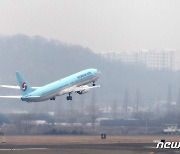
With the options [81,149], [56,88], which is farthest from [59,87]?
[81,149]

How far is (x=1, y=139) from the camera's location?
111m

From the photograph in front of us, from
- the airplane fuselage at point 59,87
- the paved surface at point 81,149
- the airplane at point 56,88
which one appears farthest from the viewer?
the airplane at point 56,88

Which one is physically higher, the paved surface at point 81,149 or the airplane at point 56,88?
the airplane at point 56,88

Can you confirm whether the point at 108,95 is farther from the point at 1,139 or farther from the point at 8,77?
the point at 1,139

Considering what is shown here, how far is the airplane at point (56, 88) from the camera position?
130 meters

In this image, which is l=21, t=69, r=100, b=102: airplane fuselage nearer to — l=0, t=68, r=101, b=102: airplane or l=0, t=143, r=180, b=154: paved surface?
l=0, t=68, r=101, b=102: airplane

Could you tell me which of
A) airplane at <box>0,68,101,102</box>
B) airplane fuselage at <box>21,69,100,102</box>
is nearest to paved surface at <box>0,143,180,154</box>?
airplane fuselage at <box>21,69,100,102</box>

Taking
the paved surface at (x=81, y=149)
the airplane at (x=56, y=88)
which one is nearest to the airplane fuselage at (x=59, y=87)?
the airplane at (x=56, y=88)

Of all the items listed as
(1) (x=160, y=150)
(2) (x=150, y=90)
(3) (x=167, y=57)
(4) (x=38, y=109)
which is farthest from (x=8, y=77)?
(1) (x=160, y=150)

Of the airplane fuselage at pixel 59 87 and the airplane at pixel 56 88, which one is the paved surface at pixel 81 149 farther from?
the airplane at pixel 56 88

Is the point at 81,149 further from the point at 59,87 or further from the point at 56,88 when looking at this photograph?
the point at 59,87

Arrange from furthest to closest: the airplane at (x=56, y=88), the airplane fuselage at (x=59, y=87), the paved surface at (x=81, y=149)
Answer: the airplane at (x=56, y=88), the airplane fuselage at (x=59, y=87), the paved surface at (x=81, y=149)

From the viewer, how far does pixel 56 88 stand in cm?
13312

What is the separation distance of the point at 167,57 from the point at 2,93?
1708 inches
